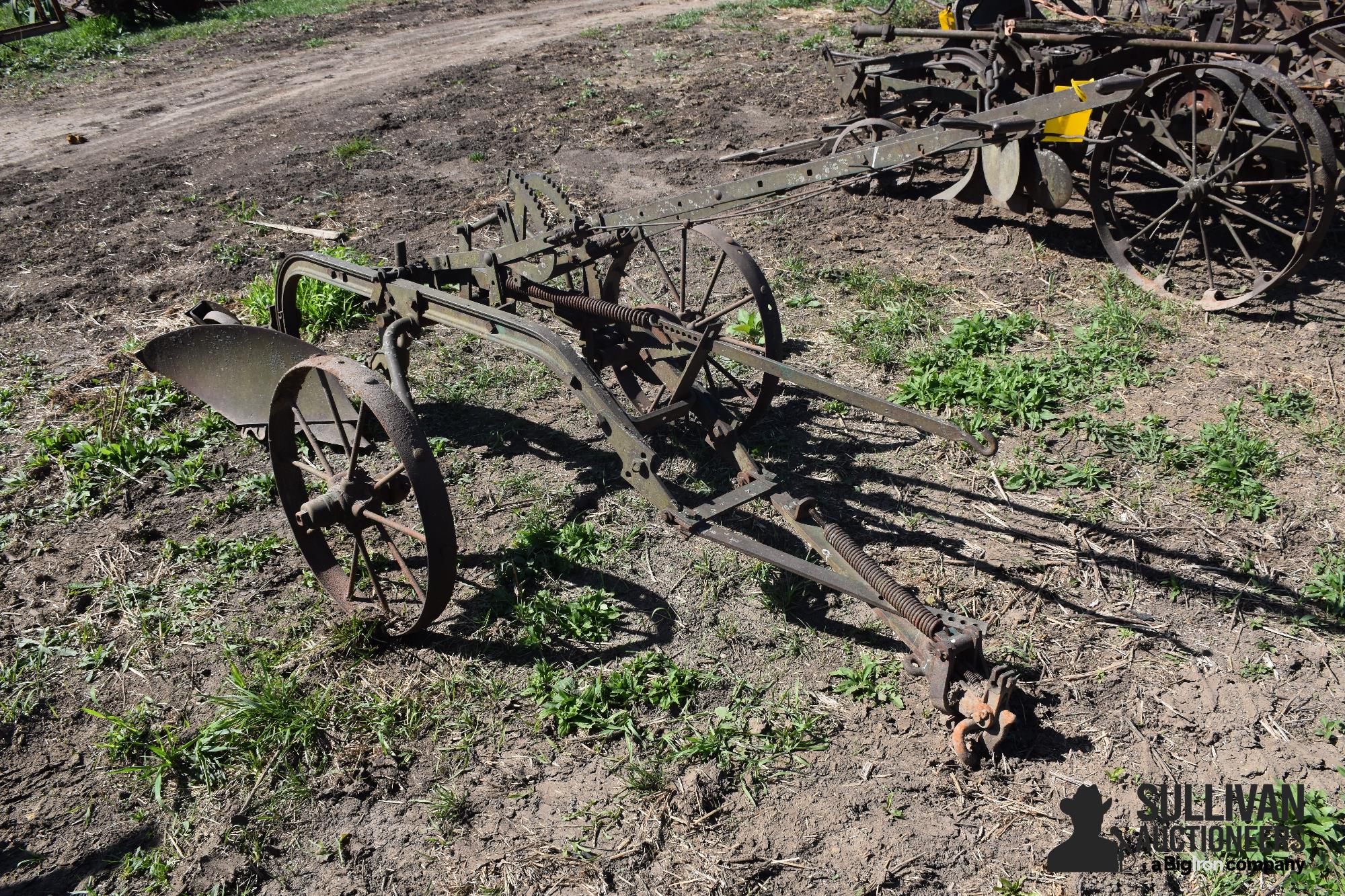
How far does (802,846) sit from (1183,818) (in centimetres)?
126

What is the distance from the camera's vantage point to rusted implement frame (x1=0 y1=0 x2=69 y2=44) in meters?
14.1

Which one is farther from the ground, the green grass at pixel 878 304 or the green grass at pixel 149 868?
the green grass at pixel 878 304

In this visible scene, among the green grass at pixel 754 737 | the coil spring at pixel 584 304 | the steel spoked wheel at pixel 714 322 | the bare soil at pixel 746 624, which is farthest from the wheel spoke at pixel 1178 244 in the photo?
A: the green grass at pixel 754 737

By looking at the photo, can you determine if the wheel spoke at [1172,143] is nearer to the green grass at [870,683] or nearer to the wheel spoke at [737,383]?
the wheel spoke at [737,383]

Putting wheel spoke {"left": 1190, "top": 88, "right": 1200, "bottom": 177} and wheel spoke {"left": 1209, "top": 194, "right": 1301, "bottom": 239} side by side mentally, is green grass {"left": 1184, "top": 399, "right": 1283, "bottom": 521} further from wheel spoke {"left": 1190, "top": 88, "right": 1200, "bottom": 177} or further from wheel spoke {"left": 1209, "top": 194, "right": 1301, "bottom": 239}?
wheel spoke {"left": 1190, "top": 88, "right": 1200, "bottom": 177}

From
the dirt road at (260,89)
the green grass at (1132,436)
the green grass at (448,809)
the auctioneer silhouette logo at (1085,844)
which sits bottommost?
the auctioneer silhouette logo at (1085,844)

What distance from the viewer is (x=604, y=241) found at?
4496 millimetres

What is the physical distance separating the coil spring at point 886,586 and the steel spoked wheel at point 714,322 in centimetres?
87

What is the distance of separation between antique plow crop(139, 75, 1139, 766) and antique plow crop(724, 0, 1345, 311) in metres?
2.59

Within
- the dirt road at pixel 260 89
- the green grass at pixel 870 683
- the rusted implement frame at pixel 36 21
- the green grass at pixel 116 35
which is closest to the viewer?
the green grass at pixel 870 683

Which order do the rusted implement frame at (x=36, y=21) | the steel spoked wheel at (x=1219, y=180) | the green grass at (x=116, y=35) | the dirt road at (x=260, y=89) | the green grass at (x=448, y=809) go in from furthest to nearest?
the rusted implement frame at (x=36, y=21)
the green grass at (x=116, y=35)
the dirt road at (x=260, y=89)
the steel spoked wheel at (x=1219, y=180)
the green grass at (x=448, y=809)

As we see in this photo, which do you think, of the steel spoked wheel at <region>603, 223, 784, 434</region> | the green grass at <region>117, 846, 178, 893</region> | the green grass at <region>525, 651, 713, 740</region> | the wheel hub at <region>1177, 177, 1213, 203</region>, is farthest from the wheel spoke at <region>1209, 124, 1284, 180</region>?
the green grass at <region>117, 846, 178, 893</region>

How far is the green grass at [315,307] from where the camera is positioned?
6.17 meters

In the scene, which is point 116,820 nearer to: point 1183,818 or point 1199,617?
point 1183,818
